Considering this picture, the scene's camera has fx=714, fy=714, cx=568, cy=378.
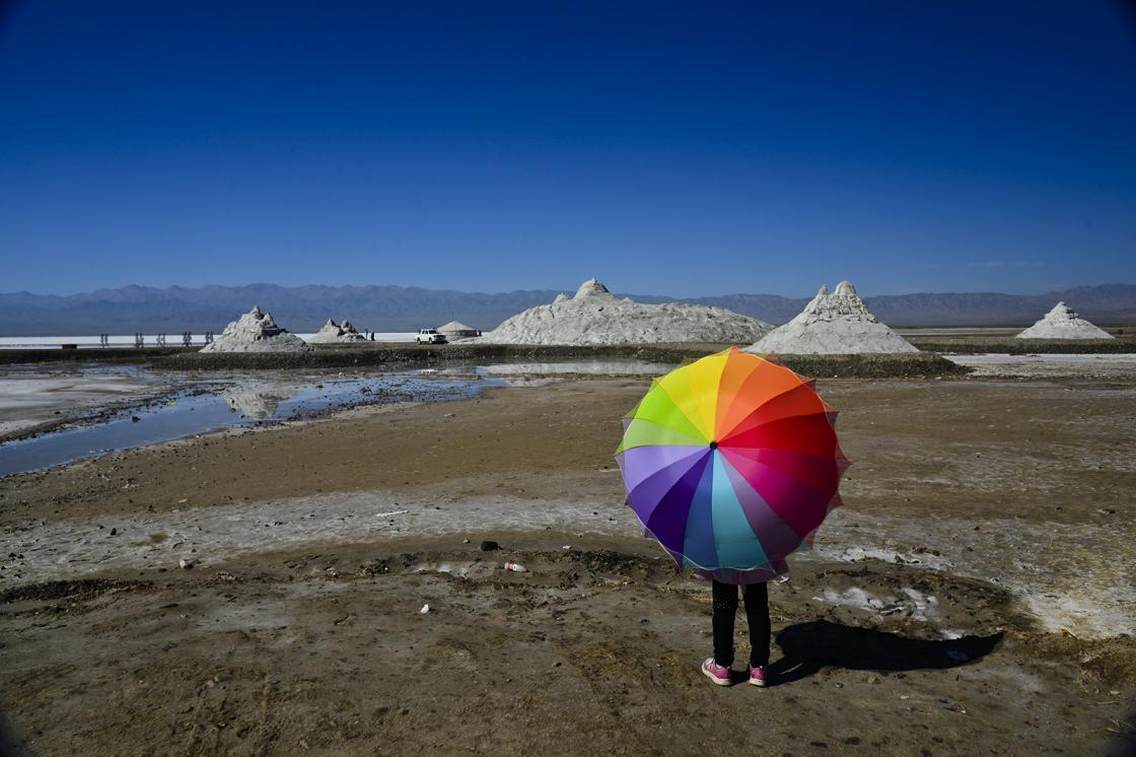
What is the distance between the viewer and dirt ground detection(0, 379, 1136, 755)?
4.37m

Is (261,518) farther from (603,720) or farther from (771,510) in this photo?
(771,510)

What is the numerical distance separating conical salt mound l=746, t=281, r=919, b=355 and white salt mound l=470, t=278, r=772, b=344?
70.0 feet

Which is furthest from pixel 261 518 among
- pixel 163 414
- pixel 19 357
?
pixel 19 357

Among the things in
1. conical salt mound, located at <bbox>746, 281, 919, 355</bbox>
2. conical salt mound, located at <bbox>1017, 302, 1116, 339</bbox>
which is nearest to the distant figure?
conical salt mound, located at <bbox>746, 281, 919, 355</bbox>

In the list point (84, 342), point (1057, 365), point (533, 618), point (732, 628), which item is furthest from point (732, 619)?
point (84, 342)

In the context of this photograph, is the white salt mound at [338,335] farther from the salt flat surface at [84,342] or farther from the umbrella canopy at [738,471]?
the umbrella canopy at [738,471]

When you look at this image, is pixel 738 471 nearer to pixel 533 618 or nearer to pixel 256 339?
pixel 533 618

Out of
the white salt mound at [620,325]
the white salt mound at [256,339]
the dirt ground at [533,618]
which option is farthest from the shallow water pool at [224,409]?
the white salt mound at [620,325]

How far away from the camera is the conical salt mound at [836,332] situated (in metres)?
36.3

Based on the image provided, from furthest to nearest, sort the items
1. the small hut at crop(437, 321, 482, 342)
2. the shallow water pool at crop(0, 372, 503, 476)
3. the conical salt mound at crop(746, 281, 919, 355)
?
the small hut at crop(437, 321, 482, 342)
the conical salt mound at crop(746, 281, 919, 355)
the shallow water pool at crop(0, 372, 503, 476)

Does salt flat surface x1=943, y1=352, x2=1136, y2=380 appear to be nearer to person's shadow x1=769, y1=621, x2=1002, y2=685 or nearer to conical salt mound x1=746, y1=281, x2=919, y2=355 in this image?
conical salt mound x1=746, y1=281, x2=919, y2=355

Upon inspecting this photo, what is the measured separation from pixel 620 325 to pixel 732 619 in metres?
61.4

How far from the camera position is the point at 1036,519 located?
28.6ft

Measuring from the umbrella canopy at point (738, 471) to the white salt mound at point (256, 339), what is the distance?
52.3 meters
